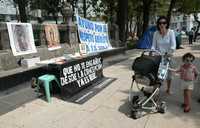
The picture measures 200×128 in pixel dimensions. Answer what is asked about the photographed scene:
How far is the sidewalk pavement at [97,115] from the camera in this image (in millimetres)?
4411

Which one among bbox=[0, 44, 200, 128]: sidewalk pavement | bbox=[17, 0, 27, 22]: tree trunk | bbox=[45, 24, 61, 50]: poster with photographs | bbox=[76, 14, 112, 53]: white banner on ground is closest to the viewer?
bbox=[0, 44, 200, 128]: sidewalk pavement

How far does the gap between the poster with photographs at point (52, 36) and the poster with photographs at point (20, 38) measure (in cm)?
117

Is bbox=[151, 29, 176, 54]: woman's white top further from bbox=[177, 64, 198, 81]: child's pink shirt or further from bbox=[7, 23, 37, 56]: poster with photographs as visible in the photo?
bbox=[7, 23, 37, 56]: poster with photographs

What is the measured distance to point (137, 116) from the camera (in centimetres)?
461

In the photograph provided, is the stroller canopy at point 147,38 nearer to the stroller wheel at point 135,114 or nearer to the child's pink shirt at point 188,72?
the child's pink shirt at point 188,72

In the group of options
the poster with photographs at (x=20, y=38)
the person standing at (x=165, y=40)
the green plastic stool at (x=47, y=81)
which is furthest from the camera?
the poster with photographs at (x=20, y=38)

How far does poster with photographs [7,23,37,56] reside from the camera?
6336 millimetres

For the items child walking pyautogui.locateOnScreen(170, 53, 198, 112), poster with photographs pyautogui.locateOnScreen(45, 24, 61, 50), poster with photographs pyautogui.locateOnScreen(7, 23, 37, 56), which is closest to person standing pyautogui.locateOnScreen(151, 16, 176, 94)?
child walking pyautogui.locateOnScreen(170, 53, 198, 112)

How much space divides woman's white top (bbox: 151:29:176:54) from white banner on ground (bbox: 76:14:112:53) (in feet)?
11.2

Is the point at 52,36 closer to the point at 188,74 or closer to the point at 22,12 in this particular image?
the point at 188,74

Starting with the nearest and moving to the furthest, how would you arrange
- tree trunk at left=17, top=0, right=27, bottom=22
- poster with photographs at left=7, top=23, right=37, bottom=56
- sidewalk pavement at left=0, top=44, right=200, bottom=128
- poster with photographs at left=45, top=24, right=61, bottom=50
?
sidewalk pavement at left=0, top=44, right=200, bottom=128, poster with photographs at left=7, top=23, right=37, bottom=56, poster with photographs at left=45, top=24, right=61, bottom=50, tree trunk at left=17, top=0, right=27, bottom=22

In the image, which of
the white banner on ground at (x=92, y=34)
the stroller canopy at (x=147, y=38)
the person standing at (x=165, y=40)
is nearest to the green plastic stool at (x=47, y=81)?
the person standing at (x=165, y=40)

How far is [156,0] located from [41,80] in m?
24.8

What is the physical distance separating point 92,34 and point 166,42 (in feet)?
14.7
